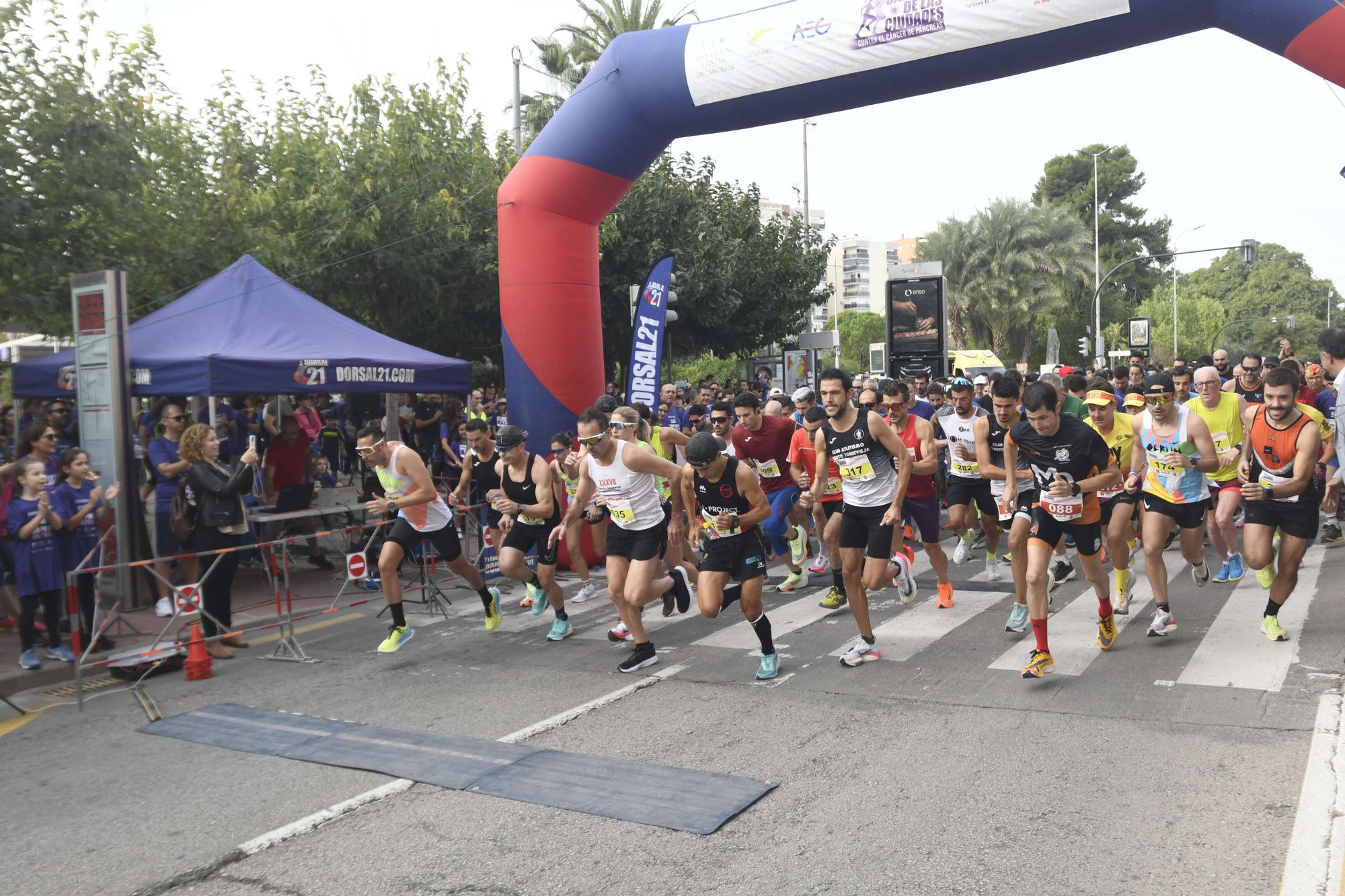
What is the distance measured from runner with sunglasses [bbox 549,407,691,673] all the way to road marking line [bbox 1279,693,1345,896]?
4174 mm

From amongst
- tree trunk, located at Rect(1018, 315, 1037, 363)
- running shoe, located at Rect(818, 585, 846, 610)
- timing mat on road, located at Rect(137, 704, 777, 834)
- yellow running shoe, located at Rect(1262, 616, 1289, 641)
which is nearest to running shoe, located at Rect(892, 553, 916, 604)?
running shoe, located at Rect(818, 585, 846, 610)

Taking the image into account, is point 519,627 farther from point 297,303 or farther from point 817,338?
point 817,338

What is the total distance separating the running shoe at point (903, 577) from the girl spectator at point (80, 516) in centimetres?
658

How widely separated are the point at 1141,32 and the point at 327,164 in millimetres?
12745

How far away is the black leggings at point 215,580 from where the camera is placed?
875cm

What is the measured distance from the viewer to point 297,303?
11.6 m

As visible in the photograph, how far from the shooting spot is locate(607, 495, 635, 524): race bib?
775 cm

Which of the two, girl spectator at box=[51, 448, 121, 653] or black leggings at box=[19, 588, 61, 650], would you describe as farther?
girl spectator at box=[51, 448, 121, 653]

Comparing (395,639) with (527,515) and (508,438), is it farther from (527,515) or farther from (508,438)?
(508,438)

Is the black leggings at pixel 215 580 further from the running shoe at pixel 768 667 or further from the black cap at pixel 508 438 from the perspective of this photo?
the running shoe at pixel 768 667

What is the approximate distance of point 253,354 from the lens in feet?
33.6

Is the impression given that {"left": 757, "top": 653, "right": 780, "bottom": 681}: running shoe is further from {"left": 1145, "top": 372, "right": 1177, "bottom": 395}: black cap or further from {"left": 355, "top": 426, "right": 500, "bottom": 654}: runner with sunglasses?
{"left": 1145, "top": 372, "right": 1177, "bottom": 395}: black cap

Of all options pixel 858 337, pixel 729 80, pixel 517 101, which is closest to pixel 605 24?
pixel 517 101

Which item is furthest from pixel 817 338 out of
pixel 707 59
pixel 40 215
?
pixel 40 215
